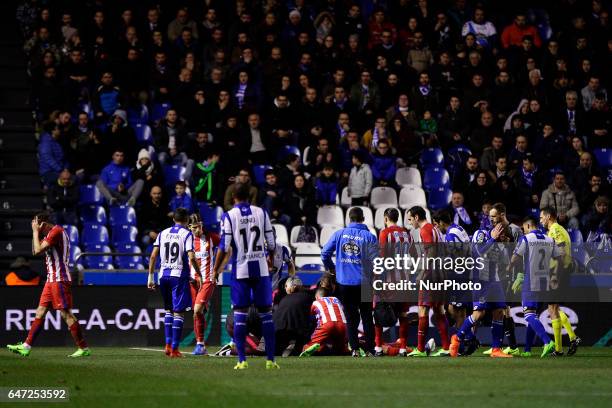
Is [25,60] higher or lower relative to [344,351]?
higher

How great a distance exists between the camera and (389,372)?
15.1m

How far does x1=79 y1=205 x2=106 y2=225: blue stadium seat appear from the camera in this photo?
1003 inches

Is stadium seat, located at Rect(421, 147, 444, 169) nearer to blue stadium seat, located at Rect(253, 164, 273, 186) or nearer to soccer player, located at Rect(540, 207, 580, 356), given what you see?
blue stadium seat, located at Rect(253, 164, 273, 186)

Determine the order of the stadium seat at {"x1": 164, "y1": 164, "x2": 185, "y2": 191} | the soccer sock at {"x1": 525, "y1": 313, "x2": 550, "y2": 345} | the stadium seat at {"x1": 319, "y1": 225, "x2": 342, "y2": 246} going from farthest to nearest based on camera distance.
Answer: the stadium seat at {"x1": 164, "y1": 164, "x2": 185, "y2": 191}
the stadium seat at {"x1": 319, "y1": 225, "x2": 342, "y2": 246}
the soccer sock at {"x1": 525, "y1": 313, "x2": 550, "y2": 345}

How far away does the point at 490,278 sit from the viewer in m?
18.6

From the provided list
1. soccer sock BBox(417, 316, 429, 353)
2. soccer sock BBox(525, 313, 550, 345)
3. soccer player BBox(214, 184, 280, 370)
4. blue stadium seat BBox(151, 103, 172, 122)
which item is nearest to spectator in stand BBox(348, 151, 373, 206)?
blue stadium seat BBox(151, 103, 172, 122)

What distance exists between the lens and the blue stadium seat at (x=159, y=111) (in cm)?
2783

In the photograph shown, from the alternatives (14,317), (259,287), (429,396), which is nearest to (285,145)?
(14,317)

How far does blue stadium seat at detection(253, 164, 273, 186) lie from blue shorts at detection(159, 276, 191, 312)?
7628 millimetres

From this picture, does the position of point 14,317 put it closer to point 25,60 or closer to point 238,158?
point 238,158

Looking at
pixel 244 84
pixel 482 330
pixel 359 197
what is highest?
pixel 244 84

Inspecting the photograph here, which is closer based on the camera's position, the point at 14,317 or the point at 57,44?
the point at 14,317

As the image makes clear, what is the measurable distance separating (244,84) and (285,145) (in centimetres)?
170

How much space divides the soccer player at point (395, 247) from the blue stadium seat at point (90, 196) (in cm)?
763
